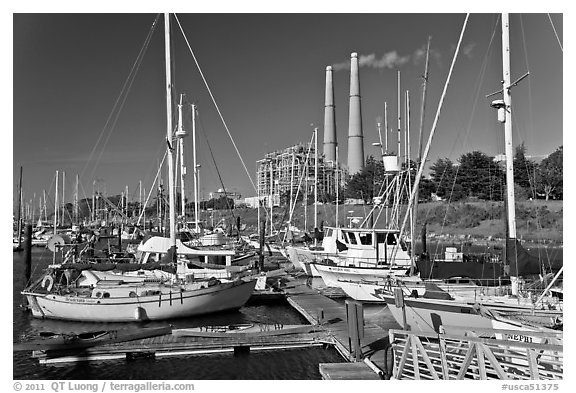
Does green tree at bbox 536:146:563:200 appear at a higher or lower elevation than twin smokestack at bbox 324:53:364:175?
lower

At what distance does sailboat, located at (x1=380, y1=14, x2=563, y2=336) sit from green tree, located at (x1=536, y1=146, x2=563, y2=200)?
46132 mm

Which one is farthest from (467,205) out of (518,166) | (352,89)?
(352,89)

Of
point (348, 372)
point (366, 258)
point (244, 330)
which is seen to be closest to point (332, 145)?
point (366, 258)

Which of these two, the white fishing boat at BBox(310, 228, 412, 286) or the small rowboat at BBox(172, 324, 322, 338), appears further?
the white fishing boat at BBox(310, 228, 412, 286)

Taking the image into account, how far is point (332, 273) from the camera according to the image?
2334cm

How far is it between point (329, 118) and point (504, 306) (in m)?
71.1

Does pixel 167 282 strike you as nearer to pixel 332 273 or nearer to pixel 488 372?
pixel 332 273

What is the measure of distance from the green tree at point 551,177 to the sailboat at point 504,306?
46.1m

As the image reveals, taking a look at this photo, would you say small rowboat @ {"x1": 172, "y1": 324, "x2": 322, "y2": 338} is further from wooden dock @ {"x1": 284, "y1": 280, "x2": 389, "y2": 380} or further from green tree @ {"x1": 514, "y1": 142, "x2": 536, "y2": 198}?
green tree @ {"x1": 514, "y1": 142, "x2": 536, "y2": 198}

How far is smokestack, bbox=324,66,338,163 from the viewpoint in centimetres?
8194

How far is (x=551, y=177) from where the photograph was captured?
190 feet

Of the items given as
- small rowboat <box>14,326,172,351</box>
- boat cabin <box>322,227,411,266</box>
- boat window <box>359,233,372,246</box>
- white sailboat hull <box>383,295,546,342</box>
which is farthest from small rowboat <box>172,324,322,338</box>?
boat window <box>359,233,372,246</box>

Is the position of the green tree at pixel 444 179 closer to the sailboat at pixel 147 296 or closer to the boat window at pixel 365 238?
the boat window at pixel 365 238

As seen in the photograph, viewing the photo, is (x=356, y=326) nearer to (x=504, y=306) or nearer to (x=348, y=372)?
(x=348, y=372)
